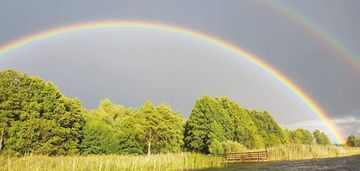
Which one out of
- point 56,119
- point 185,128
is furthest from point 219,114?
point 56,119

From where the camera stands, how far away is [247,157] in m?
51.8

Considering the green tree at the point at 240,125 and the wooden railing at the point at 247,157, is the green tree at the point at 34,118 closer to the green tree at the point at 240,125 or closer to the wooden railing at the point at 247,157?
the wooden railing at the point at 247,157

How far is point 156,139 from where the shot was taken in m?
67.2

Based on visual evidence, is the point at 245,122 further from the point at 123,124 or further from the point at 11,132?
the point at 11,132

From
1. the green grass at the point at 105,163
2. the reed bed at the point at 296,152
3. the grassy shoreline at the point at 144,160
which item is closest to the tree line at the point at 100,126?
the reed bed at the point at 296,152

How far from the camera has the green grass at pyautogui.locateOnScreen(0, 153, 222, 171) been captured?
78.7 feet

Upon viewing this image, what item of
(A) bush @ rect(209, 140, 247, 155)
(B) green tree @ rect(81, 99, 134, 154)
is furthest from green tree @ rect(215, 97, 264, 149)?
(B) green tree @ rect(81, 99, 134, 154)

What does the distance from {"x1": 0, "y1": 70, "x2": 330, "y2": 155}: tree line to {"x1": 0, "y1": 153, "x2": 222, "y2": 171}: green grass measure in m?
17.0

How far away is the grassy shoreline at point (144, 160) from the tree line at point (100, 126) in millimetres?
9783

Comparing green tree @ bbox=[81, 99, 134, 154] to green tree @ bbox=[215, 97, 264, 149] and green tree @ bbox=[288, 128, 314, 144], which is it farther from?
green tree @ bbox=[288, 128, 314, 144]

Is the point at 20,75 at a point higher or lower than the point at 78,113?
higher

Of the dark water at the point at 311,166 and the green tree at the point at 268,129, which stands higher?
the green tree at the point at 268,129

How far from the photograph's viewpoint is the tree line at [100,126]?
169 ft

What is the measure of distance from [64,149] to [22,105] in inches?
356
